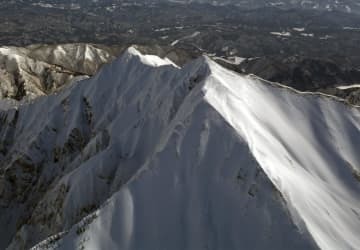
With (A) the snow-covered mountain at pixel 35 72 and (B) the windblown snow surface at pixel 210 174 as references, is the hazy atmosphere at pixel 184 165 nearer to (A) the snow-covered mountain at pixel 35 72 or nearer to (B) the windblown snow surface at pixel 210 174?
(B) the windblown snow surface at pixel 210 174

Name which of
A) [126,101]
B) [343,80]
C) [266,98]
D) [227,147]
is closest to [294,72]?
[343,80]

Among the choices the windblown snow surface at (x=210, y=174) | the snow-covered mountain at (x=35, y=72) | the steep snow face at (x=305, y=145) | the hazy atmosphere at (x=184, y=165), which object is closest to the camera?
the windblown snow surface at (x=210, y=174)

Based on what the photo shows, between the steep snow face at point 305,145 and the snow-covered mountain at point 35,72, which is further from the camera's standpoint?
the snow-covered mountain at point 35,72

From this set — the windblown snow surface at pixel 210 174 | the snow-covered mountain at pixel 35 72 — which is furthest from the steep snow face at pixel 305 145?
the snow-covered mountain at pixel 35 72

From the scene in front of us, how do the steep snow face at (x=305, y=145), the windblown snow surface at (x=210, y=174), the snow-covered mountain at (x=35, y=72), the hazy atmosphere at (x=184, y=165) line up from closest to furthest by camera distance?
the windblown snow surface at (x=210, y=174), the hazy atmosphere at (x=184, y=165), the steep snow face at (x=305, y=145), the snow-covered mountain at (x=35, y=72)

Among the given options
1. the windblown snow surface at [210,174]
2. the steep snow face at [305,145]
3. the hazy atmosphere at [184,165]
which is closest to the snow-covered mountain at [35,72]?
the hazy atmosphere at [184,165]

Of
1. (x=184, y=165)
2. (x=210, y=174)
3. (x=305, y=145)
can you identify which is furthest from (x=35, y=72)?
(x=210, y=174)

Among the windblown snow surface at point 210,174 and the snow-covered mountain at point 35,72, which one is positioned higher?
the windblown snow surface at point 210,174

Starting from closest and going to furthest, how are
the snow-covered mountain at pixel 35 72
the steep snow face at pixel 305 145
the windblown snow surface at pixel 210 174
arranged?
the windblown snow surface at pixel 210 174 → the steep snow face at pixel 305 145 → the snow-covered mountain at pixel 35 72

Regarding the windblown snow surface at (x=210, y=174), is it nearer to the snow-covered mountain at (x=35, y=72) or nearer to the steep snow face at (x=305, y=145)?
the steep snow face at (x=305, y=145)

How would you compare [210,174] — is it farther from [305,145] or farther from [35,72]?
[35,72]
